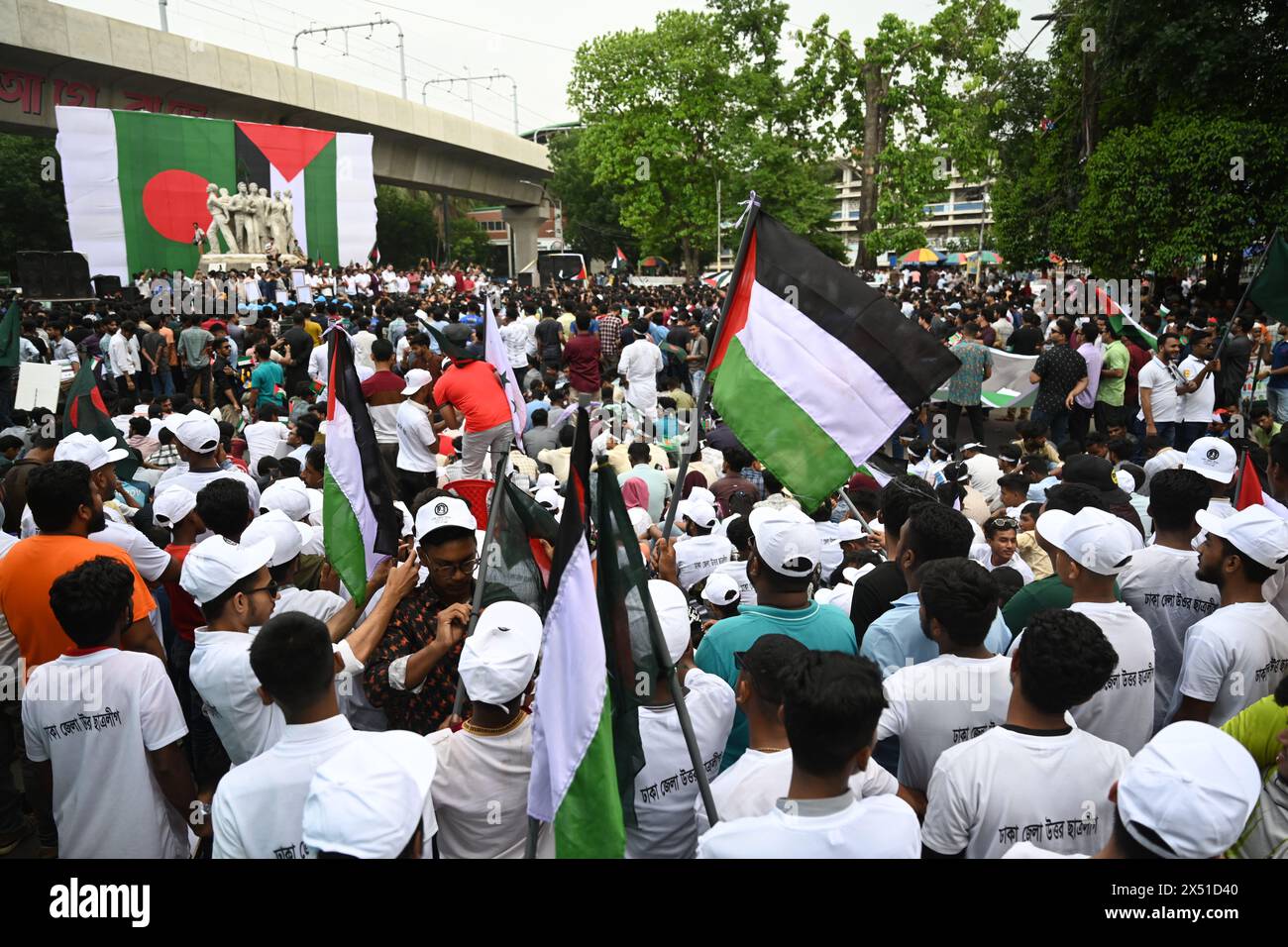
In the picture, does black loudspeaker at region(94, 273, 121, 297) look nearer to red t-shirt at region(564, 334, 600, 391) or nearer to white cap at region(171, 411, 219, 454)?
red t-shirt at region(564, 334, 600, 391)

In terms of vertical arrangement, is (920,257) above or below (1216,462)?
above

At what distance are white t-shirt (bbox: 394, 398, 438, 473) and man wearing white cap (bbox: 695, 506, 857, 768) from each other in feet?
15.9

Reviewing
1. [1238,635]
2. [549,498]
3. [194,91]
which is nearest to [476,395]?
[549,498]

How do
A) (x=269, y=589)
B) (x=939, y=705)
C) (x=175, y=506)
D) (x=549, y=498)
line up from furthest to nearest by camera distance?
(x=549, y=498)
(x=175, y=506)
(x=269, y=589)
(x=939, y=705)

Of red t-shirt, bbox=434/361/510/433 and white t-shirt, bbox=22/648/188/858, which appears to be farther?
red t-shirt, bbox=434/361/510/433

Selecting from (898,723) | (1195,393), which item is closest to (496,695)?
(898,723)

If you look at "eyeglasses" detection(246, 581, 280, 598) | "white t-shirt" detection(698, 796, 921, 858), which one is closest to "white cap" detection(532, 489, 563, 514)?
"eyeglasses" detection(246, 581, 280, 598)

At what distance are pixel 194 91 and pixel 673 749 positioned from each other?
3416 cm

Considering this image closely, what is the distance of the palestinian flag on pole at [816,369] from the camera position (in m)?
3.85

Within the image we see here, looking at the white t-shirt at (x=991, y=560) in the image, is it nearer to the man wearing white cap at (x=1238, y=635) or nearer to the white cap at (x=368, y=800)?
the man wearing white cap at (x=1238, y=635)

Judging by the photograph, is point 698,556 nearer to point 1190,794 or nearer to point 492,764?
point 492,764

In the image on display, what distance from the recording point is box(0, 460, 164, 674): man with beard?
12.6 feet

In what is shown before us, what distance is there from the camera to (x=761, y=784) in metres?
2.57

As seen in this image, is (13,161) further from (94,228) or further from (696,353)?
(696,353)
